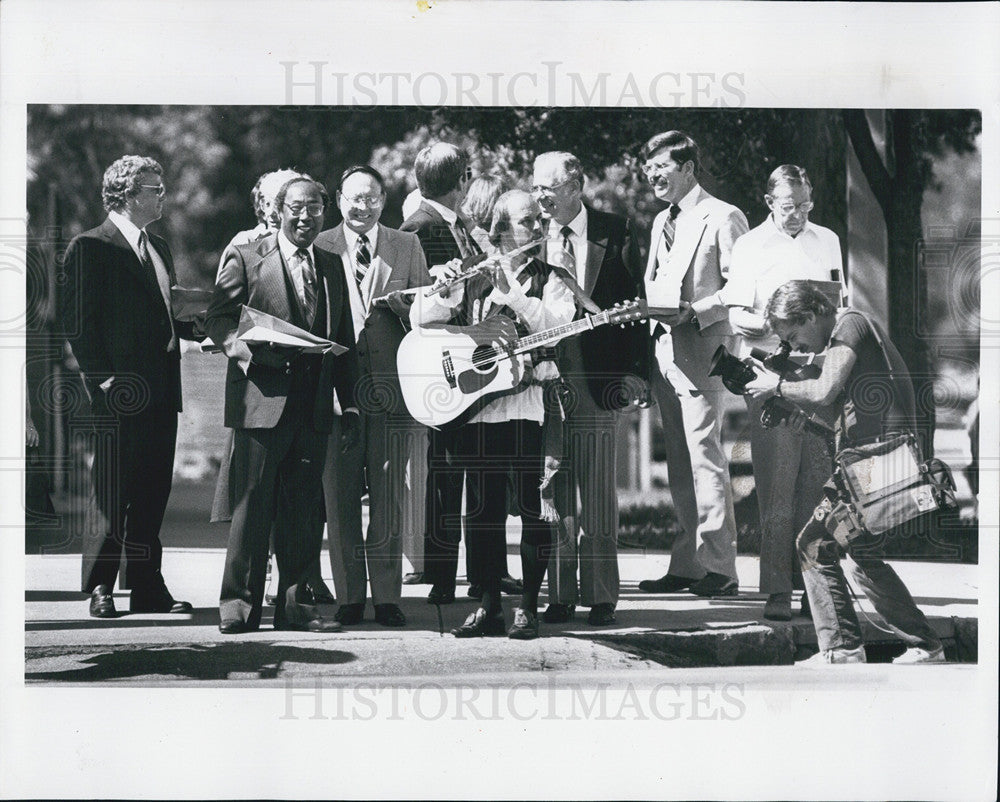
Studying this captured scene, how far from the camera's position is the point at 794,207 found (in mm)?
5652

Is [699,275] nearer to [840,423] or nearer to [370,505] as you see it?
[840,423]

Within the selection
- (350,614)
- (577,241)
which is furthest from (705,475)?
(350,614)

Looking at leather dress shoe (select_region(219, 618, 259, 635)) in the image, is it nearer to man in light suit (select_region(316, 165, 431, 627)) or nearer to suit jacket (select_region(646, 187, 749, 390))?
man in light suit (select_region(316, 165, 431, 627))

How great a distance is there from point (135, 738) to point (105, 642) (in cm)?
46

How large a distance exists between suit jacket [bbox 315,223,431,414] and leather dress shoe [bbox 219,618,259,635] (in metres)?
1.13

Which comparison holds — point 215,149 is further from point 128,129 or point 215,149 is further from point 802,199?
point 802,199

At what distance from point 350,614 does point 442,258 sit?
5.58 ft

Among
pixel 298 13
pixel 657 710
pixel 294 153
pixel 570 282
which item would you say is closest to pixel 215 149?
pixel 294 153

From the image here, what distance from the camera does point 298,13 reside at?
5473 millimetres

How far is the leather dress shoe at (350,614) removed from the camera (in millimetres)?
5539

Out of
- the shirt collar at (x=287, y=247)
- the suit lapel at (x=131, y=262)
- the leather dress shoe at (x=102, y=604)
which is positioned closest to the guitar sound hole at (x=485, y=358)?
the shirt collar at (x=287, y=247)

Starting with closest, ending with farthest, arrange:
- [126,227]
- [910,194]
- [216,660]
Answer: [216,660], [126,227], [910,194]

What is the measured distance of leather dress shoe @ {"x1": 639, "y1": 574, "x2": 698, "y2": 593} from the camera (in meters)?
5.61

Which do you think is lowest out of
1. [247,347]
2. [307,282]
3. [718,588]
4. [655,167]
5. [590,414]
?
[718,588]
